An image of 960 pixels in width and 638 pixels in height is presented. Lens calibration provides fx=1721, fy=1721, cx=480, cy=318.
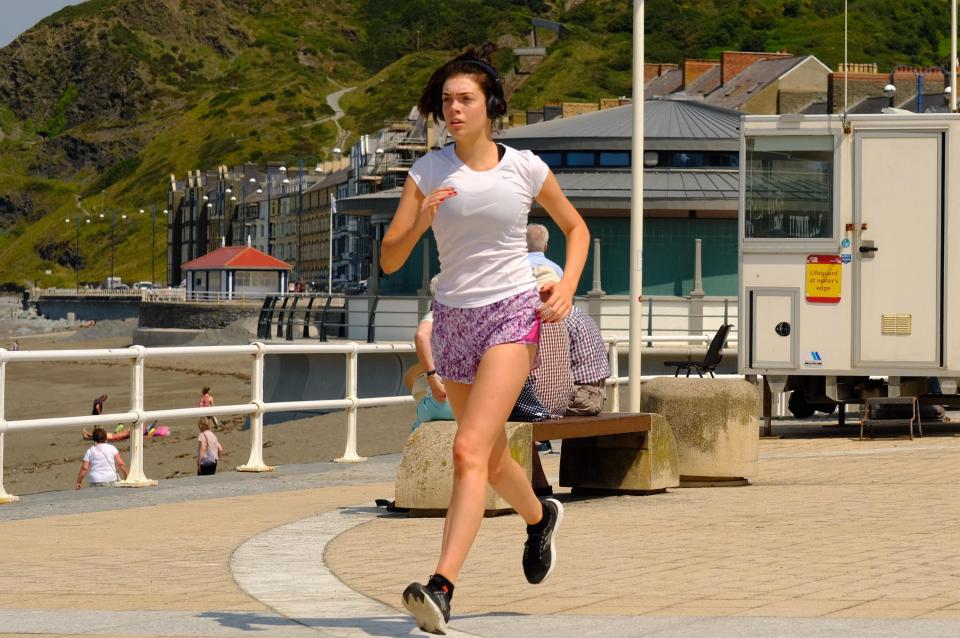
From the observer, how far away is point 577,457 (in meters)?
11.5

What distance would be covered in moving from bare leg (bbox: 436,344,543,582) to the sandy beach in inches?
255

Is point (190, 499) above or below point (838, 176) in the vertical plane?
below

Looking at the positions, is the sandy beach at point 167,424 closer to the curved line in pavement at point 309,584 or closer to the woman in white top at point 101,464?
the curved line in pavement at point 309,584

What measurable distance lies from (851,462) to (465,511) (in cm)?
907

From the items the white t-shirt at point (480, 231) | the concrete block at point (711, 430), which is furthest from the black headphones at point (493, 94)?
the concrete block at point (711, 430)

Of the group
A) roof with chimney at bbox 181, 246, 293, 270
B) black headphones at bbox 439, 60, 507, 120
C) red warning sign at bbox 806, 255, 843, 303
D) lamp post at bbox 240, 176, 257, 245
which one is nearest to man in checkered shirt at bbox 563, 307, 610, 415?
black headphones at bbox 439, 60, 507, 120

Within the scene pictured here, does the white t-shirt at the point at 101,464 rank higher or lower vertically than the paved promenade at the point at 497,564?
lower

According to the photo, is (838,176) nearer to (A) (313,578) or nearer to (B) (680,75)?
(A) (313,578)

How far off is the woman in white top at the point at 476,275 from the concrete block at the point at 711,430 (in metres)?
5.81

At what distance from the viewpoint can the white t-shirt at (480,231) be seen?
6137 millimetres

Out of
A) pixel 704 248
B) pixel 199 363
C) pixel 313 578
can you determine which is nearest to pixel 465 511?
pixel 313 578

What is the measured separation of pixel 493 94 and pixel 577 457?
5.37 meters

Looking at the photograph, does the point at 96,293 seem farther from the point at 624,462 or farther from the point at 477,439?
the point at 477,439

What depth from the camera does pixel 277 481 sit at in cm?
1301
